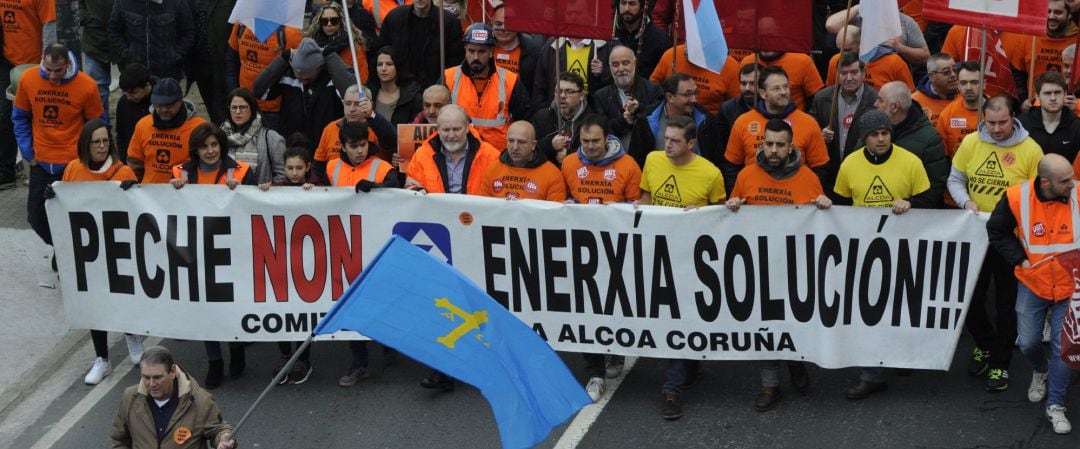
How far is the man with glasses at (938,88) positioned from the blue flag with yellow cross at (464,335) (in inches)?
200

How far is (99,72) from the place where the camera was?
15391 millimetres

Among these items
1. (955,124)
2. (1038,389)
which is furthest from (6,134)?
(1038,389)

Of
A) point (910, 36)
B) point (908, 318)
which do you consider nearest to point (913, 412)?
point (908, 318)

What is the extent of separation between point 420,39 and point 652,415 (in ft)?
15.2

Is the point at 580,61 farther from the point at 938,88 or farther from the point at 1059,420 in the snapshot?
the point at 1059,420

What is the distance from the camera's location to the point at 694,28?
12148mm

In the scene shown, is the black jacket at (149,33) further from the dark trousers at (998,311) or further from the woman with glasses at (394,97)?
the dark trousers at (998,311)

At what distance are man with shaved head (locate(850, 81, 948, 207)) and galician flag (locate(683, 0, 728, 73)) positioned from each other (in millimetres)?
1319

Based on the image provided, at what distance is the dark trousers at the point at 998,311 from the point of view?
1084 cm

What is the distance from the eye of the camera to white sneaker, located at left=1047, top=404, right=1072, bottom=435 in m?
10.2

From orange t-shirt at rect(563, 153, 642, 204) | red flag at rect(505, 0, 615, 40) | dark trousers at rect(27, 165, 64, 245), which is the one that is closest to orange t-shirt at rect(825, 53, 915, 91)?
red flag at rect(505, 0, 615, 40)

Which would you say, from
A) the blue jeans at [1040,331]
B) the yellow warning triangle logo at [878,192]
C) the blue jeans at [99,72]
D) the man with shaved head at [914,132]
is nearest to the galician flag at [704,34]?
the man with shaved head at [914,132]

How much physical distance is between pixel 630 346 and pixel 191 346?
3.46 meters

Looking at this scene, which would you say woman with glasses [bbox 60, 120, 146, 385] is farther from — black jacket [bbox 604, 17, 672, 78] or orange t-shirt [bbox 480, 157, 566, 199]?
black jacket [bbox 604, 17, 672, 78]
